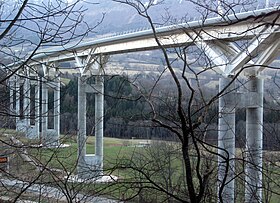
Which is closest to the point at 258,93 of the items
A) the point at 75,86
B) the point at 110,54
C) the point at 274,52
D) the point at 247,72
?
the point at 247,72

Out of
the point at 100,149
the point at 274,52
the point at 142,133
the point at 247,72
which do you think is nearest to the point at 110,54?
the point at 100,149

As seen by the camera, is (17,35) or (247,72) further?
(247,72)

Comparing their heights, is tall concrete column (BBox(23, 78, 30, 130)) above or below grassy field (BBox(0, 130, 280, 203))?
above

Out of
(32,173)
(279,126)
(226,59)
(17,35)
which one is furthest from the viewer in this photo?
(226,59)

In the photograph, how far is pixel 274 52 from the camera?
56.2 ft

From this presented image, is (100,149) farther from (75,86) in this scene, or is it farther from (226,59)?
(226,59)

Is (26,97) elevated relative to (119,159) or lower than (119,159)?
elevated

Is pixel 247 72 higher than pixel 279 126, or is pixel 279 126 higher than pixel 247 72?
pixel 247 72

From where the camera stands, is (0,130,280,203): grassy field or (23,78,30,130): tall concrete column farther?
(0,130,280,203): grassy field

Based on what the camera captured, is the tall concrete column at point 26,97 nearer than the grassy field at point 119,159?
Yes

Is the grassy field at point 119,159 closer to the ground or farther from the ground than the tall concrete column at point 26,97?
closer to the ground

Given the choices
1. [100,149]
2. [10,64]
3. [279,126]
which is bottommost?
[100,149]

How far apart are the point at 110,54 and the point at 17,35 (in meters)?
27.0

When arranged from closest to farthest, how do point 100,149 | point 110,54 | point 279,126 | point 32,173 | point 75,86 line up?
point 32,173 < point 279,126 < point 110,54 < point 100,149 < point 75,86
